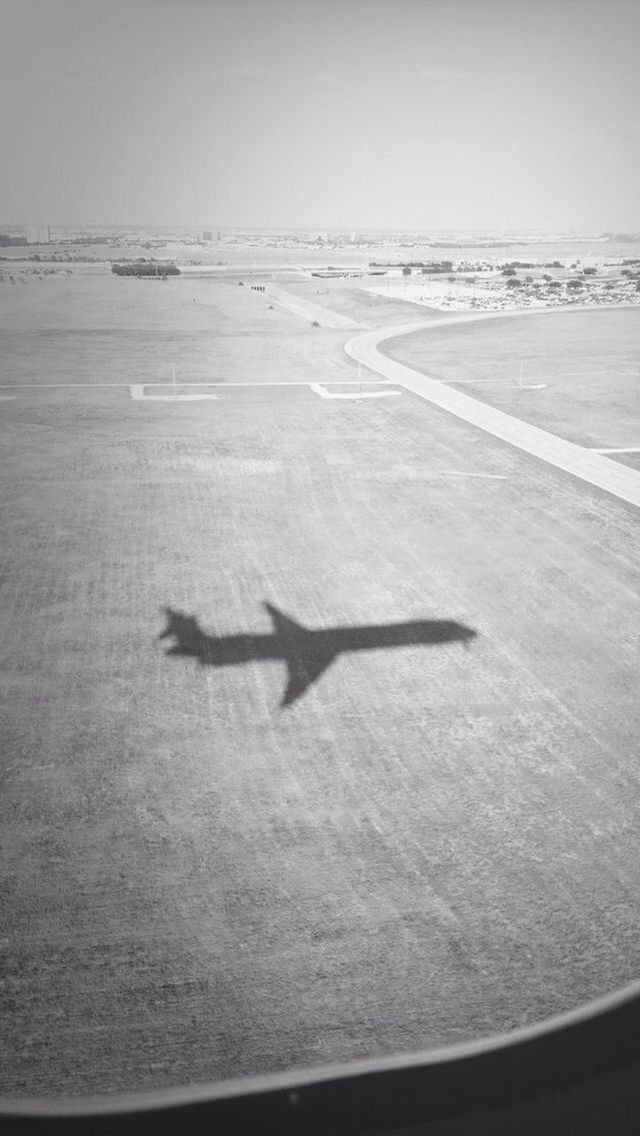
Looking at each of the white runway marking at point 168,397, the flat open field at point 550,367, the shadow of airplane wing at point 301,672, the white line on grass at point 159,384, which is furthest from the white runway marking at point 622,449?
the shadow of airplane wing at point 301,672

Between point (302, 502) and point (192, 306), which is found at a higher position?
point (192, 306)

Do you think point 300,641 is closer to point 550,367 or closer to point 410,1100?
point 410,1100

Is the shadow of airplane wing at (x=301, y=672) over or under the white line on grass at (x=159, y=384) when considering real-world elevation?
under

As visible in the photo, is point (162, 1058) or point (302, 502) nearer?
point (162, 1058)

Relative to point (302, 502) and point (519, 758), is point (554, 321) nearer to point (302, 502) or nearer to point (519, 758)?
point (302, 502)

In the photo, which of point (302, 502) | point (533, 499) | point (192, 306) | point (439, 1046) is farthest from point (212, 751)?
point (192, 306)

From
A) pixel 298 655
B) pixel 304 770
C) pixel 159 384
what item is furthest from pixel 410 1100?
pixel 159 384

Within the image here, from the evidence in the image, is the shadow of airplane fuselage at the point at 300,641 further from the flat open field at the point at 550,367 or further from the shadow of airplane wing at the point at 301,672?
the flat open field at the point at 550,367
